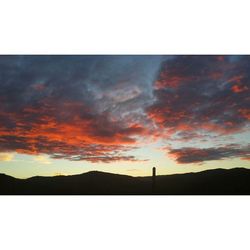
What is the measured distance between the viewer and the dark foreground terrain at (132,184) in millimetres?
7234

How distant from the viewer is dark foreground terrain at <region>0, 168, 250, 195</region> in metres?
7.23

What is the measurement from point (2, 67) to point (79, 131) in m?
1.71

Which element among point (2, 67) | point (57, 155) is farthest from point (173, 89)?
point (2, 67)

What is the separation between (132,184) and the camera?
731 centimetres

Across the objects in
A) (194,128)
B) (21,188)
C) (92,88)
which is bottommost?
(21,188)

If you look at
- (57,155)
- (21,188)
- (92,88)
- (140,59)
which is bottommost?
(21,188)

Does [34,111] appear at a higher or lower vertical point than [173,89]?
lower

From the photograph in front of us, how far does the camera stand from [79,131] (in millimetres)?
7465

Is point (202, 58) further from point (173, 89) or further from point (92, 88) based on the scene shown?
point (92, 88)

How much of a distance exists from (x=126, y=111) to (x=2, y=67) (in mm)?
2253

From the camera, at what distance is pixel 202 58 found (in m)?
7.26

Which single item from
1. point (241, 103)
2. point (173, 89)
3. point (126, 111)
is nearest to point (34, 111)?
point (126, 111)

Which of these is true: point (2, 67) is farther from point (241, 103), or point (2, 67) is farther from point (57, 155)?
point (241, 103)

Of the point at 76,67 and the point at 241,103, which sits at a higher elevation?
the point at 76,67
